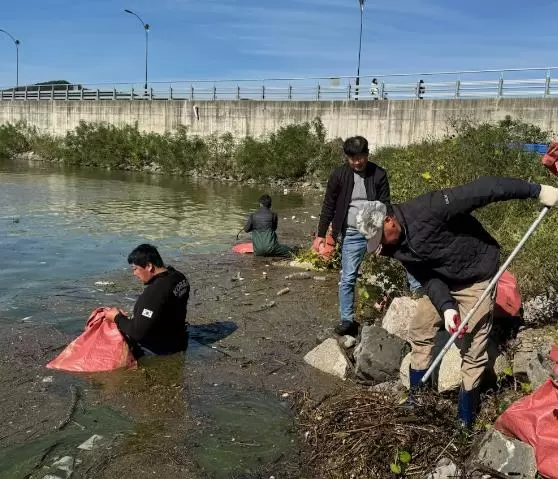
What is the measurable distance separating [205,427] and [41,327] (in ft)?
10.3

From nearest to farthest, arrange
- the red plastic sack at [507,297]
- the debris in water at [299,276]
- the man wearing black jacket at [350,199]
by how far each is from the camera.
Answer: the red plastic sack at [507,297]
the man wearing black jacket at [350,199]
the debris in water at [299,276]

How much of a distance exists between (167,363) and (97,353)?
0.67 metres

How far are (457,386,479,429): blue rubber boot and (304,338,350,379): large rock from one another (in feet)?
5.14

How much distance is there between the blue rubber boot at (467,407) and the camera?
3992mm

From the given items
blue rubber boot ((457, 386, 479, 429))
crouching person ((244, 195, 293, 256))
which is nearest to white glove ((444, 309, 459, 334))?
blue rubber boot ((457, 386, 479, 429))

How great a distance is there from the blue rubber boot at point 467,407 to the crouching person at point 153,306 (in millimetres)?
2769

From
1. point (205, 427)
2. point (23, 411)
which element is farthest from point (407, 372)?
point (23, 411)

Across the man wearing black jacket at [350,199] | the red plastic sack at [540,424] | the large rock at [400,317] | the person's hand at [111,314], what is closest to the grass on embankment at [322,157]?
the large rock at [400,317]

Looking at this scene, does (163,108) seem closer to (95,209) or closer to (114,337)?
(95,209)

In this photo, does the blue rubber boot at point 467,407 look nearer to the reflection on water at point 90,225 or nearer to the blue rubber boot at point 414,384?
the blue rubber boot at point 414,384

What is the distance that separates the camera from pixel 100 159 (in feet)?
123

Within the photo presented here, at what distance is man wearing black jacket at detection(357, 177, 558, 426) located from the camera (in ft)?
12.1

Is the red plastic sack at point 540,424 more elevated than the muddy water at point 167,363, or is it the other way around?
the red plastic sack at point 540,424

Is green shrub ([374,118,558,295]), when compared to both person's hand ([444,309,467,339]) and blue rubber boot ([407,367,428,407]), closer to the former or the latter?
blue rubber boot ([407,367,428,407])
